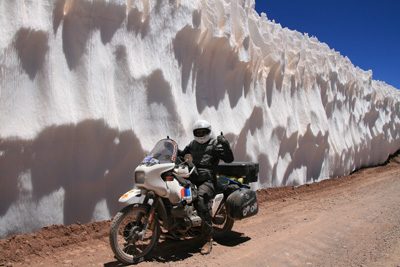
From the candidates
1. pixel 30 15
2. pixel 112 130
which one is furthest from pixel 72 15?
pixel 112 130

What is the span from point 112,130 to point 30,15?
1.67 metres

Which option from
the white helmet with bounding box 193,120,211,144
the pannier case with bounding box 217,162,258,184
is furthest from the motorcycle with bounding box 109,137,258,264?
the pannier case with bounding box 217,162,258,184

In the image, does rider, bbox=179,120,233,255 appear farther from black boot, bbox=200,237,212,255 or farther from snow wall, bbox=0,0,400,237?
snow wall, bbox=0,0,400,237

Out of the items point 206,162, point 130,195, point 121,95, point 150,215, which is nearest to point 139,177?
point 130,195

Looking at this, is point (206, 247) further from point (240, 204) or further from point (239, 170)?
point (239, 170)

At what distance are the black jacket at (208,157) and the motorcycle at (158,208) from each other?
0.15 metres

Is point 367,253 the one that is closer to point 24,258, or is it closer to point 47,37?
point 24,258

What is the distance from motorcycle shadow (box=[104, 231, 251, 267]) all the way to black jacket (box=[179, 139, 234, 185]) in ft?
2.54

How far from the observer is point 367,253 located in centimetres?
403

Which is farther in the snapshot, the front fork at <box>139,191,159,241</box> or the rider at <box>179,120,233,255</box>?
the rider at <box>179,120,233,255</box>

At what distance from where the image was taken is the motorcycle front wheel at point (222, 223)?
467cm

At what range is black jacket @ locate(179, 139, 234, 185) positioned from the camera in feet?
14.1

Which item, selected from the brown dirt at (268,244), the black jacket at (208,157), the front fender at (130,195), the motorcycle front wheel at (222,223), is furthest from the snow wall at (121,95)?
the motorcycle front wheel at (222,223)

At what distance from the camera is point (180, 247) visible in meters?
4.29
